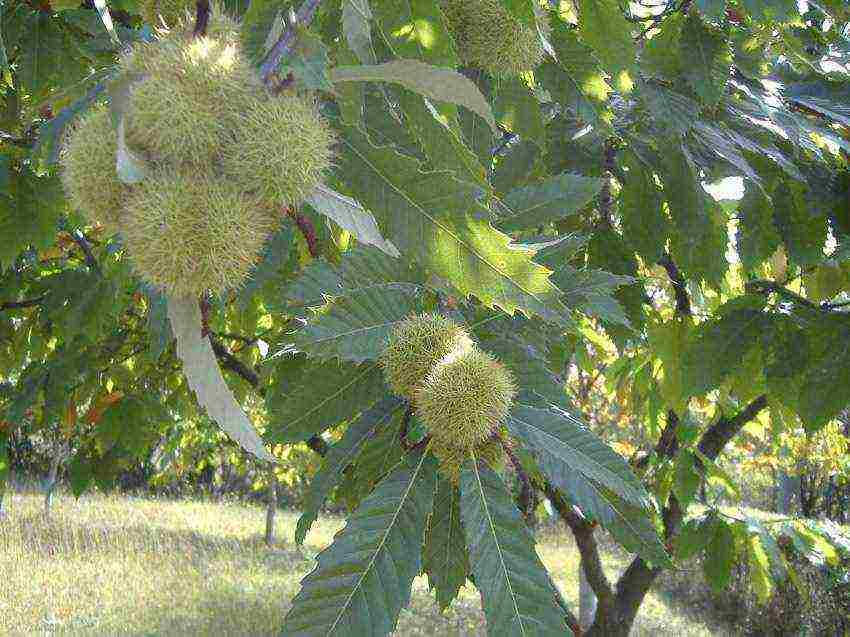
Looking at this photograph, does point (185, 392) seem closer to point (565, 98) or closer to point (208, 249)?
point (565, 98)

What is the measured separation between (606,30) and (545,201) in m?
0.29

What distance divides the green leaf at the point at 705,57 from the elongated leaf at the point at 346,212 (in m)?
0.98

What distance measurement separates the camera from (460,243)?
2.63 ft

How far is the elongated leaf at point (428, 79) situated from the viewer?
79cm

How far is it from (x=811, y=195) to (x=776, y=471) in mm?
9333

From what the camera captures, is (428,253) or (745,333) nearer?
(428,253)

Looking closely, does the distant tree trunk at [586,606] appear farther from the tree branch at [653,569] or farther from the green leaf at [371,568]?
the green leaf at [371,568]

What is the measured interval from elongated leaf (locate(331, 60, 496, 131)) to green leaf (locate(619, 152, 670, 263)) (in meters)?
1.24

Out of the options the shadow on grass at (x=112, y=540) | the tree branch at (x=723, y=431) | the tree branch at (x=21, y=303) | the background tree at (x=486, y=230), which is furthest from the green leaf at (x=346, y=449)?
the shadow on grass at (x=112, y=540)

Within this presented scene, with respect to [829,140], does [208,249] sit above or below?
below

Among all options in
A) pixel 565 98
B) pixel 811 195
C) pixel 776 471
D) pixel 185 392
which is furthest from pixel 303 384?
pixel 776 471

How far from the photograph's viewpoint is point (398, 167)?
2.67ft

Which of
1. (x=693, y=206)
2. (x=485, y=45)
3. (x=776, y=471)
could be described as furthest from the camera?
(x=776, y=471)

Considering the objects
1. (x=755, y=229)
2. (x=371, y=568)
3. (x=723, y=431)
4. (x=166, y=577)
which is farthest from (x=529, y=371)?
(x=166, y=577)
